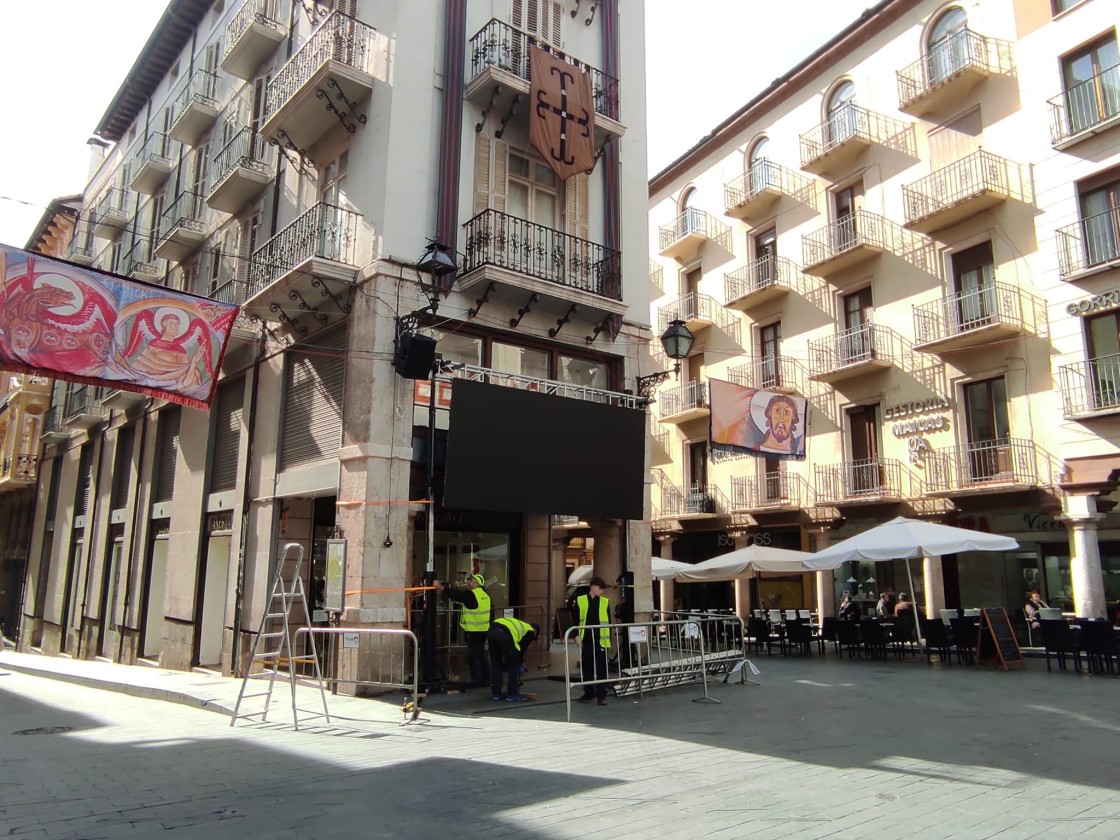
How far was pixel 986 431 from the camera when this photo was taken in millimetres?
21844

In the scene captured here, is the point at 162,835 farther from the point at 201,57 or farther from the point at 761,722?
the point at 201,57

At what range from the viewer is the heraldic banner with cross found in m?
14.5

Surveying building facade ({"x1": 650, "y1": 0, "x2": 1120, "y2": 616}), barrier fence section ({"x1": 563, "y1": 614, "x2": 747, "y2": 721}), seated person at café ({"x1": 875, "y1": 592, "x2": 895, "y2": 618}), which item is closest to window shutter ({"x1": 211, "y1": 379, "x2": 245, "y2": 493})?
barrier fence section ({"x1": 563, "y1": 614, "x2": 747, "y2": 721})

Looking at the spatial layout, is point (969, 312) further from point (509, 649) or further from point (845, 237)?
point (509, 649)

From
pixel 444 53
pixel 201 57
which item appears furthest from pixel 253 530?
pixel 201 57

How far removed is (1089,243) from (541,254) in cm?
1385

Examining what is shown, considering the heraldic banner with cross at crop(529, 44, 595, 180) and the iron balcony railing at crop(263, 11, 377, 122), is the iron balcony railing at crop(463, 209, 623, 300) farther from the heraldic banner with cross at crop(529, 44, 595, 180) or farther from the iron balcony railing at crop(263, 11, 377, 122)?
the iron balcony railing at crop(263, 11, 377, 122)

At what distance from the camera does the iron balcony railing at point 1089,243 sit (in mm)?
19047

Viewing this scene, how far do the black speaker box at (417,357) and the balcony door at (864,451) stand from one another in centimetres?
1684

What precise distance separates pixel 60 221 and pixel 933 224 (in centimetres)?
3317

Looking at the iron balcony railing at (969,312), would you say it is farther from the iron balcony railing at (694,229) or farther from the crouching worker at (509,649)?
the crouching worker at (509,649)

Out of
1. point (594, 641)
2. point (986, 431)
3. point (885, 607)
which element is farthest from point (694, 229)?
point (594, 641)

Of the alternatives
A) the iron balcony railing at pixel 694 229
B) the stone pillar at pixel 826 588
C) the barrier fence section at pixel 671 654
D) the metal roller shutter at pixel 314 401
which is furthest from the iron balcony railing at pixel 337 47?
the iron balcony railing at pixel 694 229

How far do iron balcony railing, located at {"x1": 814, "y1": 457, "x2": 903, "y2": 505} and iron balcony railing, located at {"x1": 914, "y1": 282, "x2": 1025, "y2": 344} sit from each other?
3.81m
